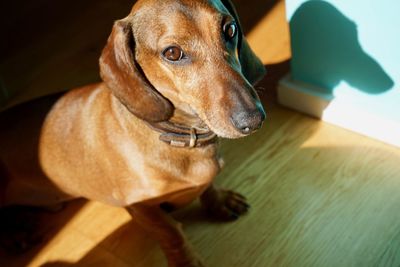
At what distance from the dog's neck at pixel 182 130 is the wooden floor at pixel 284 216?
49 centimetres

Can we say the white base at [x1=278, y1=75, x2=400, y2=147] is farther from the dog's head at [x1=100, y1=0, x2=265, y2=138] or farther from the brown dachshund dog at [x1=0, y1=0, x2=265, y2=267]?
the dog's head at [x1=100, y1=0, x2=265, y2=138]

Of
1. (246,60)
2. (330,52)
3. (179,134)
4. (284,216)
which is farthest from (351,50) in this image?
(179,134)

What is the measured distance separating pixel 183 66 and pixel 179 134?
0.87 ft

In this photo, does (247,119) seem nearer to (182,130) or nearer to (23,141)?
(182,130)

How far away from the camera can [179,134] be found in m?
1.64

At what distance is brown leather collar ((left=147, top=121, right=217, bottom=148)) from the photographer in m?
1.62

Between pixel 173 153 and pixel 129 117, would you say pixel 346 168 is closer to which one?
pixel 173 153

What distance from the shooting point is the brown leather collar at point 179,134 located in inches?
63.9

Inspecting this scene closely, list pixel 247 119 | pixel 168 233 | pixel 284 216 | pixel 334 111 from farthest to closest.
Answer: pixel 334 111, pixel 284 216, pixel 168 233, pixel 247 119

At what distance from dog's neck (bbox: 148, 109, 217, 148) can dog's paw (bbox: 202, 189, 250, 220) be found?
0.41m

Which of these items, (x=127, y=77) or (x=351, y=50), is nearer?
(x=127, y=77)

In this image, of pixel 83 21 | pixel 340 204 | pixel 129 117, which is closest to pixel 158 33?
pixel 129 117

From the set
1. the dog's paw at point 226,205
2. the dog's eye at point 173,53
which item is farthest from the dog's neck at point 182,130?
the dog's paw at point 226,205

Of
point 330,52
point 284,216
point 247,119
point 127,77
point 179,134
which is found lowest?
point 284,216
